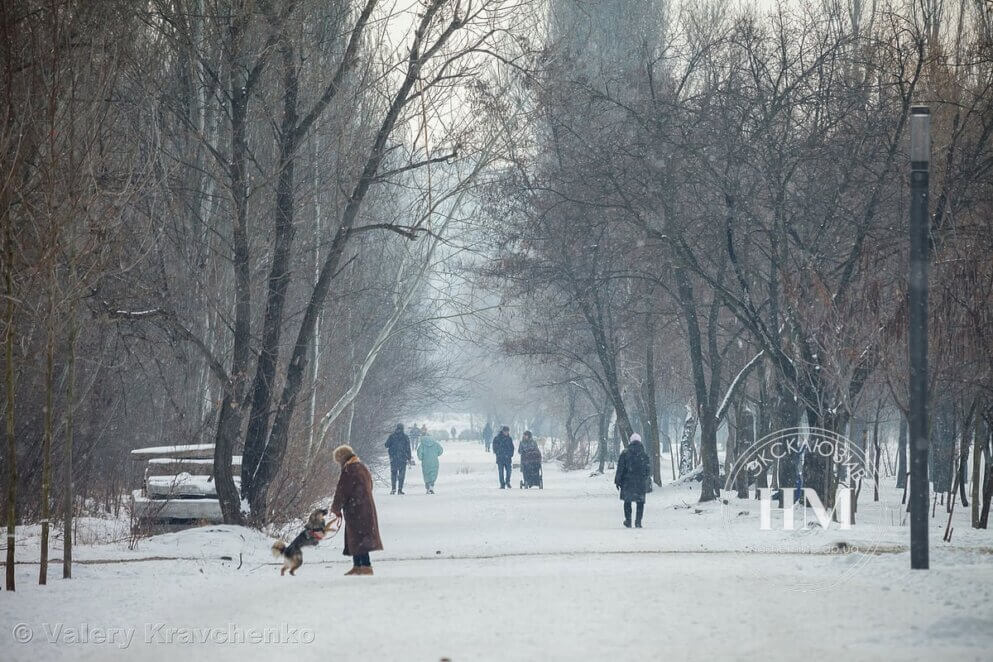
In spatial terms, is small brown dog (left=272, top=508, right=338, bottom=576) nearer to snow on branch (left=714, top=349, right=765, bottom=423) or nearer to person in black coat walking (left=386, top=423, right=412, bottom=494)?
snow on branch (left=714, top=349, right=765, bottom=423)

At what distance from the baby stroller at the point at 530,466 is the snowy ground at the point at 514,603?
58.7 ft

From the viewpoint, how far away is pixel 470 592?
10836mm

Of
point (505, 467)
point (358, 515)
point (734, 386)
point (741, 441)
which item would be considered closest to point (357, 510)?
point (358, 515)

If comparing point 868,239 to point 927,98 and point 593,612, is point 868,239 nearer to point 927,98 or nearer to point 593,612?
point 927,98

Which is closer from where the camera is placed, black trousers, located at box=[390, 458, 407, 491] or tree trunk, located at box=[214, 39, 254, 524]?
tree trunk, located at box=[214, 39, 254, 524]

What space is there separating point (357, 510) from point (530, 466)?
2233 centimetres

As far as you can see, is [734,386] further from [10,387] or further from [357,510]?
[10,387]

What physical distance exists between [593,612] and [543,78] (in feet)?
35.8

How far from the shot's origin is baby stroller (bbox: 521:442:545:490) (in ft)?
115

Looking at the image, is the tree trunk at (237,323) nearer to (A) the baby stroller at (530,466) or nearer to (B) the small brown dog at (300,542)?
(B) the small brown dog at (300,542)

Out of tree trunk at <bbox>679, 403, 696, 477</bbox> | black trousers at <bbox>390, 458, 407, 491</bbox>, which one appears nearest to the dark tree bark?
black trousers at <bbox>390, 458, 407, 491</bbox>

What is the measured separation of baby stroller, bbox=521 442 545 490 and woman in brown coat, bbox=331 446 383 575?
2198 centimetres

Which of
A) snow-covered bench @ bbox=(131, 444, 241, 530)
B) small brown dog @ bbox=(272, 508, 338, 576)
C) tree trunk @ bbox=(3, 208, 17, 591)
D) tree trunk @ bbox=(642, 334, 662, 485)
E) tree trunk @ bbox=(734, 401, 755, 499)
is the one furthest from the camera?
tree trunk @ bbox=(642, 334, 662, 485)

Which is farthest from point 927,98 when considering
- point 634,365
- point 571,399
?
point 571,399
